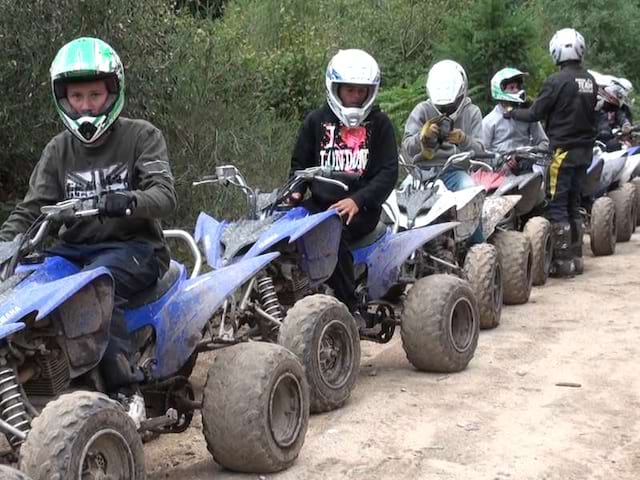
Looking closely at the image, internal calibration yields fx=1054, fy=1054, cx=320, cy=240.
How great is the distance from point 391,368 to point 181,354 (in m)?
2.47

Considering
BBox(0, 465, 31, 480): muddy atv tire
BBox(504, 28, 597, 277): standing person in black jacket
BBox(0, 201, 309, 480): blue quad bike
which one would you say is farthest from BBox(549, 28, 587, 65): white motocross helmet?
BBox(0, 465, 31, 480): muddy atv tire

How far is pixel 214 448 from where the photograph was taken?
469cm

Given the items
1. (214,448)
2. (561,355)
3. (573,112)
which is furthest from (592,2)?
(214,448)

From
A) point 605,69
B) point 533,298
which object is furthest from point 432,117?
point 605,69

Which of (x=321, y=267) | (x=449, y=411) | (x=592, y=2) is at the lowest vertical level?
(x=449, y=411)

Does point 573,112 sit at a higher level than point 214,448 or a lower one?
higher

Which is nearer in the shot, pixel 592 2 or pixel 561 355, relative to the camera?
pixel 561 355

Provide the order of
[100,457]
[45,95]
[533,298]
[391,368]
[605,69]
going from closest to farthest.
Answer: [100,457], [391,368], [45,95], [533,298], [605,69]

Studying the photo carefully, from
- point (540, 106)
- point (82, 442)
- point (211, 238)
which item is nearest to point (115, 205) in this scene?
point (82, 442)

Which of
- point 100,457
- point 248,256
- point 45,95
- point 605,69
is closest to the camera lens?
point 100,457

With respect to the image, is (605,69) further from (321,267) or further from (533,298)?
(321,267)

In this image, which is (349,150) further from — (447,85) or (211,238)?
(447,85)

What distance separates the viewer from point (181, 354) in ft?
15.7

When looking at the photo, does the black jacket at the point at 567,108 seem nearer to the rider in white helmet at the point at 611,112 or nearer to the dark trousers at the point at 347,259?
the rider in white helmet at the point at 611,112
